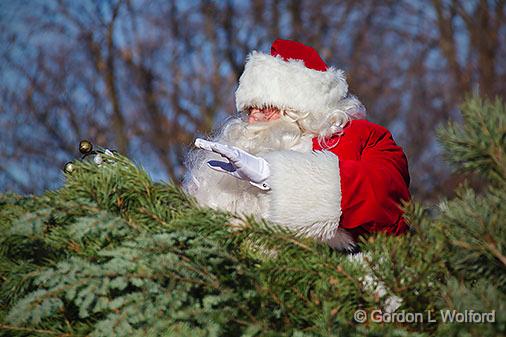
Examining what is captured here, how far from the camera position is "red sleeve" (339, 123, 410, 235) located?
162 cm

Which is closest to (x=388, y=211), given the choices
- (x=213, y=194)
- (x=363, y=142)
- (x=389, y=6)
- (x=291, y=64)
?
(x=363, y=142)

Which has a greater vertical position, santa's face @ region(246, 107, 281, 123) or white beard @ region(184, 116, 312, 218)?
santa's face @ region(246, 107, 281, 123)

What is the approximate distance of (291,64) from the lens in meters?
2.45

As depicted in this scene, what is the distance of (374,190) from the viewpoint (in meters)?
1.69

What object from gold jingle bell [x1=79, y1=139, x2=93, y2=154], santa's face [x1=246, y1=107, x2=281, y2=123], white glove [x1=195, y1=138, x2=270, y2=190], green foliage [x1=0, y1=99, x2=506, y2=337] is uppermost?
santa's face [x1=246, y1=107, x2=281, y2=123]

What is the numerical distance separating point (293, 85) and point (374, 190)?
0.76 m

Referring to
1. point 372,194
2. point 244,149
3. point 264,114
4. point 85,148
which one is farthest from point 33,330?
point 264,114

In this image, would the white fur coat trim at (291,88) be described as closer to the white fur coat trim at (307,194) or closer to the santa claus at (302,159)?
the santa claus at (302,159)

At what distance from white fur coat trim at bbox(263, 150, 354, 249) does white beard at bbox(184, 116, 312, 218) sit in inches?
11.7

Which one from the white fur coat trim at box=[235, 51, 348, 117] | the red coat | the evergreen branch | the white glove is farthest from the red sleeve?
the evergreen branch

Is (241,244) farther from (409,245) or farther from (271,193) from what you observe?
(271,193)

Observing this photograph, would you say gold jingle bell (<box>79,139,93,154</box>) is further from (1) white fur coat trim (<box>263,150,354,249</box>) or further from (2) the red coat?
(2) the red coat

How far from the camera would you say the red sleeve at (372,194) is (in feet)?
5.30

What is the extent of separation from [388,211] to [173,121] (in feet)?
24.1
